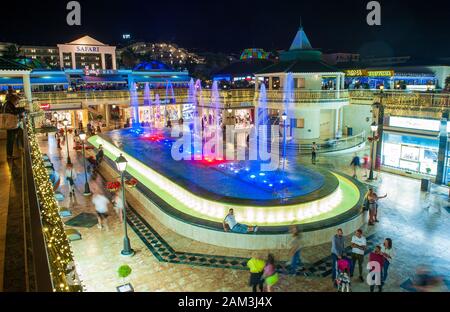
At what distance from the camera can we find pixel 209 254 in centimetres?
1234

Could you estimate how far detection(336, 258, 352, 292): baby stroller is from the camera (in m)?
9.64

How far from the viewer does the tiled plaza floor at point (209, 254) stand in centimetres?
1054

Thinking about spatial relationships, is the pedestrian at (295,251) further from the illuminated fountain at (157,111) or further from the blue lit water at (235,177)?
the illuminated fountain at (157,111)

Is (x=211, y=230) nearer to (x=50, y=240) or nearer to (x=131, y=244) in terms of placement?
(x=131, y=244)

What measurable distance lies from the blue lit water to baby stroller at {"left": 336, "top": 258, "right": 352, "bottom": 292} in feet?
16.6

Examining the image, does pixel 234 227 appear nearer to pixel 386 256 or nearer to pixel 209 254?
pixel 209 254

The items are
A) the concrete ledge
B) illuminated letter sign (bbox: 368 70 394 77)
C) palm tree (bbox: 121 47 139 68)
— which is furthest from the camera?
palm tree (bbox: 121 47 139 68)

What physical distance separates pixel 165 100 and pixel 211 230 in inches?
1452

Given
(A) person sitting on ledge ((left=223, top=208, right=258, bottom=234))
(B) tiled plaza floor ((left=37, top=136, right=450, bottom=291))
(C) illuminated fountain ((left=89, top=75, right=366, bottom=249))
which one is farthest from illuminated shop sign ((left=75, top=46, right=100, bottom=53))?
(A) person sitting on ledge ((left=223, top=208, right=258, bottom=234))

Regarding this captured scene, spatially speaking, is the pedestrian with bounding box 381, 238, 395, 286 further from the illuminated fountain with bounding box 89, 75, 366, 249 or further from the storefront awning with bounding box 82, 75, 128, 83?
the storefront awning with bounding box 82, 75, 128, 83

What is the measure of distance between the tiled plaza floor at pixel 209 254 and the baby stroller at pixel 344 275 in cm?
63

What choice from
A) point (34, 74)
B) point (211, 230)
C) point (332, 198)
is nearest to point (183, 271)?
point (211, 230)
